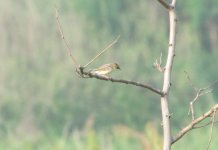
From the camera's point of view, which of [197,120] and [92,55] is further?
[92,55]

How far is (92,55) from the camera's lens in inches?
743

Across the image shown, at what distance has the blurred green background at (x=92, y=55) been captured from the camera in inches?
707

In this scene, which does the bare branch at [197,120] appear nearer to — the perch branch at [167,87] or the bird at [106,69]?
the perch branch at [167,87]

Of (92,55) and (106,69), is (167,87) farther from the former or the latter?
(92,55)

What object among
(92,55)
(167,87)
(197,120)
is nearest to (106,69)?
(167,87)

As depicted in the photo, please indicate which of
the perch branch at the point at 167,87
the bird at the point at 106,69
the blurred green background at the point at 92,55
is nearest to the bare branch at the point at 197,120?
the perch branch at the point at 167,87

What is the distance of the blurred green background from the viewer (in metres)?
18.0

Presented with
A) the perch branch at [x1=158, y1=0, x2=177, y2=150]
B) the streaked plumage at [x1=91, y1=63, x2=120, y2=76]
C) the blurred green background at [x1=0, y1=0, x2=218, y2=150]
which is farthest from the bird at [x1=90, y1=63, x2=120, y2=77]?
the blurred green background at [x1=0, y1=0, x2=218, y2=150]

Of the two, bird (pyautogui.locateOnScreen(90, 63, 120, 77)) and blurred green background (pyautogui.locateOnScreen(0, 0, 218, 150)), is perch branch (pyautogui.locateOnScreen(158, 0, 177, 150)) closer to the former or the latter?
bird (pyautogui.locateOnScreen(90, 63, 120, 77))

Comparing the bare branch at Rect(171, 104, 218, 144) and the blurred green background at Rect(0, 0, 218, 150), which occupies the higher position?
the blurred green background at Rect(0, 0, 218, 150)

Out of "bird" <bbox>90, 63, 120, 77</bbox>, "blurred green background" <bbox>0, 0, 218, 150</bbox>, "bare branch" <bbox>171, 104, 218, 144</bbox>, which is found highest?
"blurred green background" <bbox>0, 0, 218, 150</bbox>

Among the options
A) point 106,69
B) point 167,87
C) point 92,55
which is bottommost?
point 167,87

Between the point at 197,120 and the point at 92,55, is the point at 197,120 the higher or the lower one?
the lower one

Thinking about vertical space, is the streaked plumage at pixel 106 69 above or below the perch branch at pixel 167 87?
above
